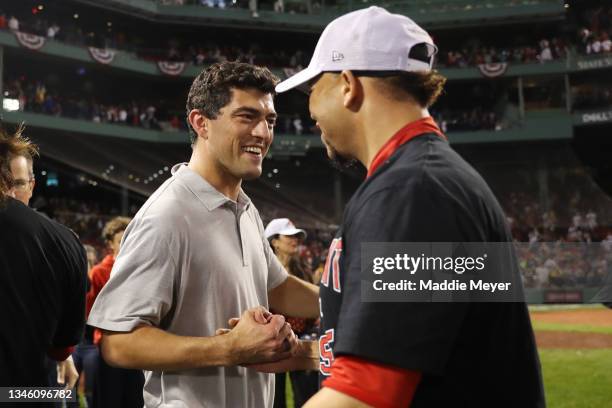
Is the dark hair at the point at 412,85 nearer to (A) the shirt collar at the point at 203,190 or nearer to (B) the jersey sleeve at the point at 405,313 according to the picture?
(B) the jersey sleeve at the point at 405,313

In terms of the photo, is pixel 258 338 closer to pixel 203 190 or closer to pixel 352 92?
pixel 203 190

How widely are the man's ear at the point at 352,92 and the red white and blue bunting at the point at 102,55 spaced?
88.5ft

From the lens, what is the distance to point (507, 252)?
1.39 m

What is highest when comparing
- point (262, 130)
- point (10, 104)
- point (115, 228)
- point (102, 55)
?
point (102, 55)

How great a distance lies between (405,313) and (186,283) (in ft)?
3.61

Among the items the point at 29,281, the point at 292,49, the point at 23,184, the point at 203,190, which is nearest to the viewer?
the point at 203,190

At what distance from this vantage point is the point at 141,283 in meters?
2.05

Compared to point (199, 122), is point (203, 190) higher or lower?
lower

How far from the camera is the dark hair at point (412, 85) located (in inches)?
57.9

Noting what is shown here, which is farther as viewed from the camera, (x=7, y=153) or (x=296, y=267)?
(x=296, y=267)

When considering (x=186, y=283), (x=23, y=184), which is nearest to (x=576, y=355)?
(x=23, y=184)

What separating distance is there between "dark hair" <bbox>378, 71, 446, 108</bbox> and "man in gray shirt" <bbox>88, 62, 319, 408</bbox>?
0.81 meters

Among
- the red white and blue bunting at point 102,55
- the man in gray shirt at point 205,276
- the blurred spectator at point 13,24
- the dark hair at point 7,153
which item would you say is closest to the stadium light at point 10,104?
the blurred spectator at point 13,24

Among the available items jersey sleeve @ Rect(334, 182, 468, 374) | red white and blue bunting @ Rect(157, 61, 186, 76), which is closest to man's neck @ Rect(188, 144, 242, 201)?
jersey sleeve @ Rect(334, 182, 468, 374)
